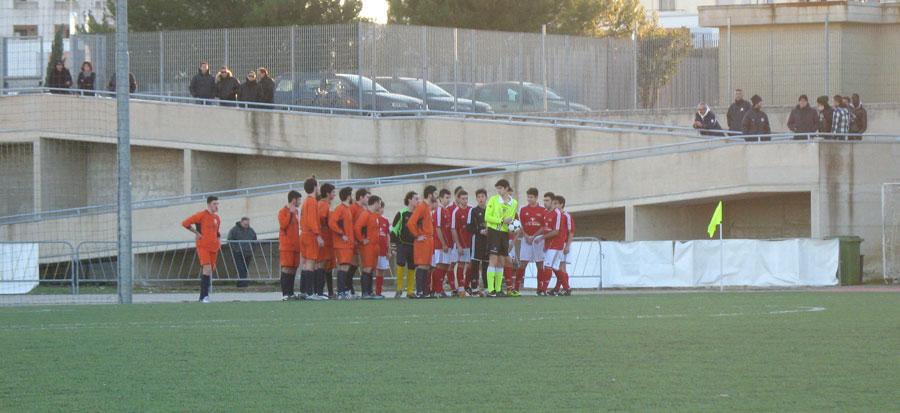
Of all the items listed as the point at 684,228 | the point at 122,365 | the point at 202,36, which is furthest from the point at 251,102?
the point at 122,365

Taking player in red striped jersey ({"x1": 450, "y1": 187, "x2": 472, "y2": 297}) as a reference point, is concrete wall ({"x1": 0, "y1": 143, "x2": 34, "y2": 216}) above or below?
above

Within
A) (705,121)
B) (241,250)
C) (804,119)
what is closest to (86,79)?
(241,250)

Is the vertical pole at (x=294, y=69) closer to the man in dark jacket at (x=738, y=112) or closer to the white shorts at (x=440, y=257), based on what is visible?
the man in dark jacket at (x=738, y=112)

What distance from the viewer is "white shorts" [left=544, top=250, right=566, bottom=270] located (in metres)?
23.9

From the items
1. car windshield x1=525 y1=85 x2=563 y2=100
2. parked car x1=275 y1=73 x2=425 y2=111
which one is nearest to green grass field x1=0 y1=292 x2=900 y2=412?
parked car x1=275 y1=73 x2=425 y2=111

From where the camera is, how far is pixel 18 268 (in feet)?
88.5

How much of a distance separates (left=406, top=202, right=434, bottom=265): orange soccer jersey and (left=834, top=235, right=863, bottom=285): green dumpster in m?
8.30

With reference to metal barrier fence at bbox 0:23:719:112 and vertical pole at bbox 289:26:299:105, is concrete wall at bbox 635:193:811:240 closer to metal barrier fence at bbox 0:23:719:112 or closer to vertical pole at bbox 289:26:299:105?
metal barrier fence at bbox 0:23:719:112

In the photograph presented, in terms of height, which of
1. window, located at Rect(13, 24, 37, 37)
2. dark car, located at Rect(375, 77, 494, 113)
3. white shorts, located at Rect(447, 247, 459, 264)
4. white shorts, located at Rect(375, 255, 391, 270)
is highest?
window, located at Rect(13, 24, 37, 37)

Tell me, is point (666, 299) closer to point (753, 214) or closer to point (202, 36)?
point (753, 214)

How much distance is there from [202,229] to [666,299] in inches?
260

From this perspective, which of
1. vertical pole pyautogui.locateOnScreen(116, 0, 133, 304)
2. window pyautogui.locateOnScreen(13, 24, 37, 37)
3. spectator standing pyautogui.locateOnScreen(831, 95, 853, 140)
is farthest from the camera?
window pyautogui.locateOnScreen(13, 24, 37, 37)

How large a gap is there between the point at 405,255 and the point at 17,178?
16508 millimetres

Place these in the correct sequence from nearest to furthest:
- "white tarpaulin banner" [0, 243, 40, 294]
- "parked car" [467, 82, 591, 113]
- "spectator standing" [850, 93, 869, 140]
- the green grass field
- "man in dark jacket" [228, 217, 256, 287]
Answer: the green grass field → "white tarpaulin banner" [0, 243, 40, 294] → "man in dark jacket" [228, 217, 256, 287] → "spectator standing" [850, 93, 869, 140] → "parked car" [467, 82, 591, 113]
